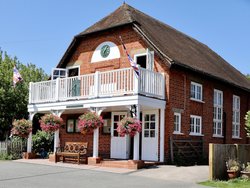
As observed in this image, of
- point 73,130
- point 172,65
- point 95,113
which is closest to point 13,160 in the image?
point 73,130

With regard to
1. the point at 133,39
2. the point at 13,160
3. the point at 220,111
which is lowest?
the point at 13,160

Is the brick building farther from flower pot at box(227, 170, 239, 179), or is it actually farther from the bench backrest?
flower pot at box(227, 170, 239, 179)

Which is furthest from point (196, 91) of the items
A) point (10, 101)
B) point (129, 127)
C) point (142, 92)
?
point (10, 101)

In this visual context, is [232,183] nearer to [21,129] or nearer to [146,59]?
[146,59]

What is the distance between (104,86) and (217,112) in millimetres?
7955

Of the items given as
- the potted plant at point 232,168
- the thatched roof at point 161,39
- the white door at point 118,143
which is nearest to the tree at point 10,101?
the thatched roof at point 161,39

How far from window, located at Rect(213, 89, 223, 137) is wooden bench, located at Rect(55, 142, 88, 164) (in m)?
8.12

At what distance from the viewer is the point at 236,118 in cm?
2659

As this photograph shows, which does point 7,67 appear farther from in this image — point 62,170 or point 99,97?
point 62,170

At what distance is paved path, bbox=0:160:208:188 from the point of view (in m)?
12.8

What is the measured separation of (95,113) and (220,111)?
8902mm

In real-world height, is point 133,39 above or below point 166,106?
above

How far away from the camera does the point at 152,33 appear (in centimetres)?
2141

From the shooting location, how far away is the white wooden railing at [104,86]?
60.4 ft
